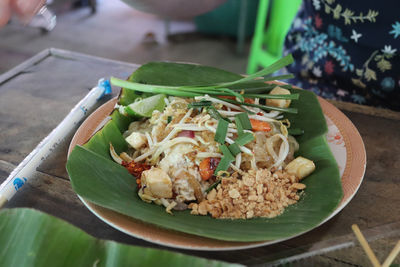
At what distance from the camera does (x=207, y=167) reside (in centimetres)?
131

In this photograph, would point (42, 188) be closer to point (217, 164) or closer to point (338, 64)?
point (217, 164)

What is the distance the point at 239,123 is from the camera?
4.51ft

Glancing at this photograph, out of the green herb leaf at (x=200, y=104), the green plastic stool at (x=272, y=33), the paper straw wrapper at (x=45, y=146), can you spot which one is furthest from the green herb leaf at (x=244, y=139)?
the green plastic stool at (x=272, y=33)

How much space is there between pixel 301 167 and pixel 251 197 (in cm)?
25

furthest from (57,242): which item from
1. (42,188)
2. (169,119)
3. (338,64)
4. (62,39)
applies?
(62,39)

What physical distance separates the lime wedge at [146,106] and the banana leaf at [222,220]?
73 mm

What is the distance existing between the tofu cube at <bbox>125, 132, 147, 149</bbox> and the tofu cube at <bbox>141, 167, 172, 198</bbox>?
0.23 metres

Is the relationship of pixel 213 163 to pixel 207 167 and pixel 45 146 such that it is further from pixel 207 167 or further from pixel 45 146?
pixel 45 146

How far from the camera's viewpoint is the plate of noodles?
1062 millimetres

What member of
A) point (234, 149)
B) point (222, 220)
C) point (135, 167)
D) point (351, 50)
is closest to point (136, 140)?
point (135, 167)

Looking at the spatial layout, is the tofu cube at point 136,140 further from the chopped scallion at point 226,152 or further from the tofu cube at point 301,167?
the tofu cube at point 301,167

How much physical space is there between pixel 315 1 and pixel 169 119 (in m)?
1.24

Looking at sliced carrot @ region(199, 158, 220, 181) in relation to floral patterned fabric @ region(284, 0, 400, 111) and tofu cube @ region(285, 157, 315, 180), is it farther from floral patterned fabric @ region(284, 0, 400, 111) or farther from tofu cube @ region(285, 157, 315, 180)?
floral patterned fabric @ region(284, 0, 400, 111)

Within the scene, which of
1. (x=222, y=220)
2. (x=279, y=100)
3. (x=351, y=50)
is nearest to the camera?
(x=222, y=220)
